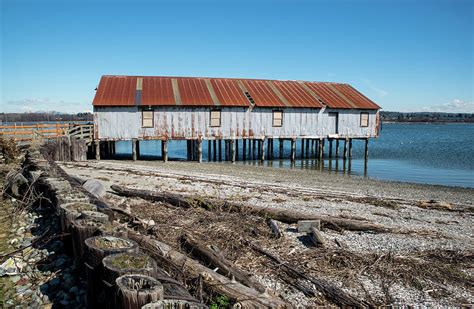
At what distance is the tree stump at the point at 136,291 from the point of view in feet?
11.8

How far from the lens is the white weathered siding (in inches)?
1061

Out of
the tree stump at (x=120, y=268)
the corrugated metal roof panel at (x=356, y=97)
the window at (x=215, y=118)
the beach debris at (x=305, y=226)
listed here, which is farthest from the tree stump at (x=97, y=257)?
the corrugated metal roof panel at (x=356, y=97)

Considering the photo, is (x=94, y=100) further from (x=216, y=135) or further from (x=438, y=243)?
(x=438, y=243)

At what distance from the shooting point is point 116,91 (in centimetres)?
2789

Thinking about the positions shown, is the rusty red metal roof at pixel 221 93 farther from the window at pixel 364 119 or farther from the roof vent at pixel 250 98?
the window at pixel 364 119

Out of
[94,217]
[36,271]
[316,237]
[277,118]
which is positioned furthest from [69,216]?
[277,118]

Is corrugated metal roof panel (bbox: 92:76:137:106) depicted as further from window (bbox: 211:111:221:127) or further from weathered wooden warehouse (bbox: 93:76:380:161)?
window (bbox: 211:111:221:127)

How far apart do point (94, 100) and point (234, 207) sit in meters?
19.5

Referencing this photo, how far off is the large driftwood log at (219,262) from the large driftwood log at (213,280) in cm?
33

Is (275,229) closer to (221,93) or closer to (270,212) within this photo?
(270,212)

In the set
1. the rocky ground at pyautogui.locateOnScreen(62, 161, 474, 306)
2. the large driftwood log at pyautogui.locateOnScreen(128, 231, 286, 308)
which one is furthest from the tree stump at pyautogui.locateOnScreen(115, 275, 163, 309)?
the rocky ground at pyautogui.locateOnScreen(62, 161, 474, 306)

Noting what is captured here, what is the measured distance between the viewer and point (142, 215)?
383 inches

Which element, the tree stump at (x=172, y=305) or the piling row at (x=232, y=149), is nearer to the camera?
the tree stump at (x=172, y=305)

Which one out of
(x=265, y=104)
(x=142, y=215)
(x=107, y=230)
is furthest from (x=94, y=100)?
(x=107, y=230)
